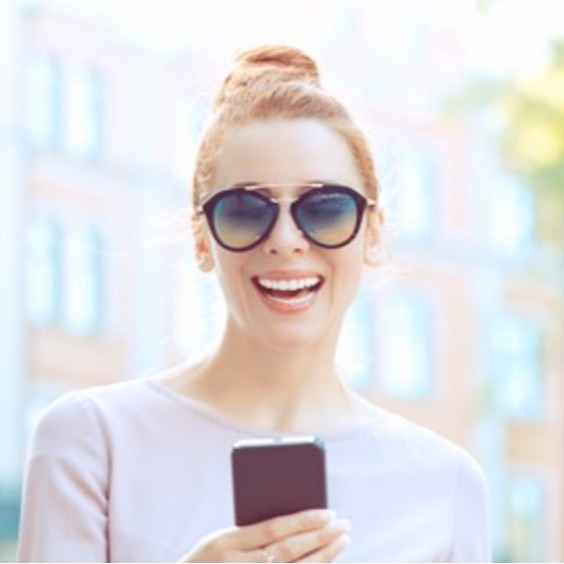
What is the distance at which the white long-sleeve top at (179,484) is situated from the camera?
97 cm

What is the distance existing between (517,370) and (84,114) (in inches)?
121

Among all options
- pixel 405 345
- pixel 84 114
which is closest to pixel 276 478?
pixel 84 114

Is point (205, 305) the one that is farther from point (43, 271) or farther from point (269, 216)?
point (43, 271)

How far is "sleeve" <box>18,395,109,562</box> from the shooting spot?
97 centimetres

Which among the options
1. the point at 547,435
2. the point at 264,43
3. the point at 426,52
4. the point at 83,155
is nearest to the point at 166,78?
the point at 83,155

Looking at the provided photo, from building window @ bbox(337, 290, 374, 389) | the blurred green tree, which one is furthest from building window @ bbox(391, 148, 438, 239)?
building window @ bbox(337, 290, 374, 389)

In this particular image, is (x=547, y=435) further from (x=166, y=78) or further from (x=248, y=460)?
(x=248, y=460)

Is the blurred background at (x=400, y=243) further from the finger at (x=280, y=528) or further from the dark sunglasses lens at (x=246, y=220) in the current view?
the finger at (x=280, y=528)

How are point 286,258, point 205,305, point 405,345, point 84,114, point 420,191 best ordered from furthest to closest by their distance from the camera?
point 420,191 < point 405,345 < point 84,114 < point 205,305 < point 286,258

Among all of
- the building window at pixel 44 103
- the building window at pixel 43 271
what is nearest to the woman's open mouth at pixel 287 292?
the building window at pixel 43 271

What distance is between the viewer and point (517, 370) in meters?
12.9

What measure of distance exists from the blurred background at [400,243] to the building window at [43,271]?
0.01 metres

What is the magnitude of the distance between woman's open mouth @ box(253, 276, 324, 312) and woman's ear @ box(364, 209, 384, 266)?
0.24 feet

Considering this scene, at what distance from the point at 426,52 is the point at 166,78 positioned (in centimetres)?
185
